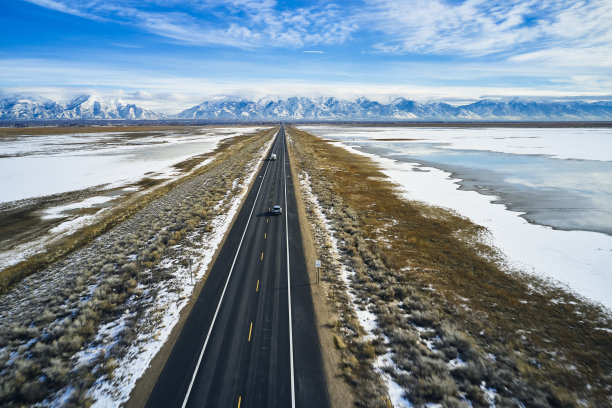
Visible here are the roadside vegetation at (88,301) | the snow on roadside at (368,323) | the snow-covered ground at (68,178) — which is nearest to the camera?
the snow on roadside at (368,323)

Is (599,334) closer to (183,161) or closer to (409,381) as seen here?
(409,381)

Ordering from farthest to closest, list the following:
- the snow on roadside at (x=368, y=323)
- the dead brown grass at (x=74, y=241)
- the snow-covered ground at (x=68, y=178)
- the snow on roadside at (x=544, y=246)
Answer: the snow-covered ground at (x=68, y=178), the dead brown grass at (x=74, y=241), the snow on roadside at (x=544, y=246), the snow on roadside at (x=368, y=323)

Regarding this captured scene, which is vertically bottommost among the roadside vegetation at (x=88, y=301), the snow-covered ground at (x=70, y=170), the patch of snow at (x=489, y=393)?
the patch of snow at (x=489, y=393)

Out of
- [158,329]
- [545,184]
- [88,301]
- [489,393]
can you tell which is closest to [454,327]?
[489,393]

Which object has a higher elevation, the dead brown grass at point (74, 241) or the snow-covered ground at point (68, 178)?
the snow-covered ground at point (68, 178)

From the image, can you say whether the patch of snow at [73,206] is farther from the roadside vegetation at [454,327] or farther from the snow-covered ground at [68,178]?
the roadside vegetation at [454,327]

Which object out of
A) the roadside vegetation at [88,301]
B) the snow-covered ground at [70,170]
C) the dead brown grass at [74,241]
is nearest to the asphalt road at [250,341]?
the roadside vegetation at [88,301]
